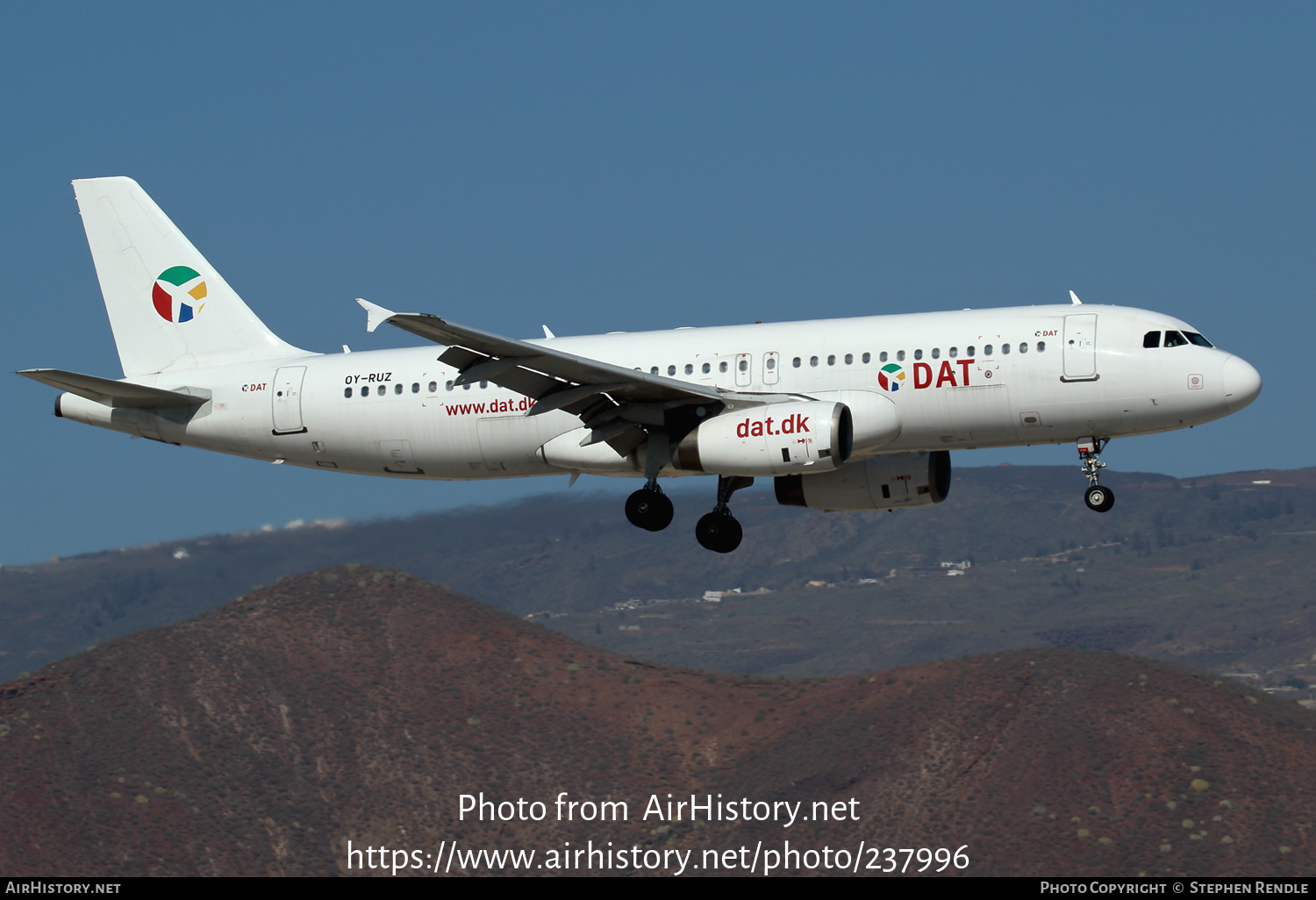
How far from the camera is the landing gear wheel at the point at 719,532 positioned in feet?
143

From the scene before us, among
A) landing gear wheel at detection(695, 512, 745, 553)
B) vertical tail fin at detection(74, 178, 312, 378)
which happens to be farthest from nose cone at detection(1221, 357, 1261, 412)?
vertical tail fin at detection(74, 178, 312, 378)

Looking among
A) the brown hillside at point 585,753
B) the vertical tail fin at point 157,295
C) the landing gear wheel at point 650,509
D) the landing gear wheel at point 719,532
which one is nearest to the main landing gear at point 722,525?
the landing gear wheel at point 719,532

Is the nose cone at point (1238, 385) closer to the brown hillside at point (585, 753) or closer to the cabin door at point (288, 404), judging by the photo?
the cabin door at point (288, 404)

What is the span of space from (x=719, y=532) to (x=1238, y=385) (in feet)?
43.5

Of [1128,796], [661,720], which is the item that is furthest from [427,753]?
[1128,796]

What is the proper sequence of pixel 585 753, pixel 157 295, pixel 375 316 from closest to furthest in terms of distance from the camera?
pixel 375 316 < pixel 157 295 < pixel 585 753

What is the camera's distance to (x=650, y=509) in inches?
1702

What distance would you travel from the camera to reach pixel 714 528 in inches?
1729

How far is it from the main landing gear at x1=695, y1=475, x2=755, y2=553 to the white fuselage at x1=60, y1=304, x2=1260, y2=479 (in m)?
2.22

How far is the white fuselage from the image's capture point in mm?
39781

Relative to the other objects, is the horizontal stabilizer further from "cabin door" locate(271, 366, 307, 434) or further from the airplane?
"cabin door" locate(271, 366, 307, 434)

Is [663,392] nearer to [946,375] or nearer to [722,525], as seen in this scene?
[722,525]

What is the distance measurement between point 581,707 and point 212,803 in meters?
23.7

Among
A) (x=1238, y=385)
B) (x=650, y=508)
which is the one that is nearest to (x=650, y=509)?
(x=650, y=508)
